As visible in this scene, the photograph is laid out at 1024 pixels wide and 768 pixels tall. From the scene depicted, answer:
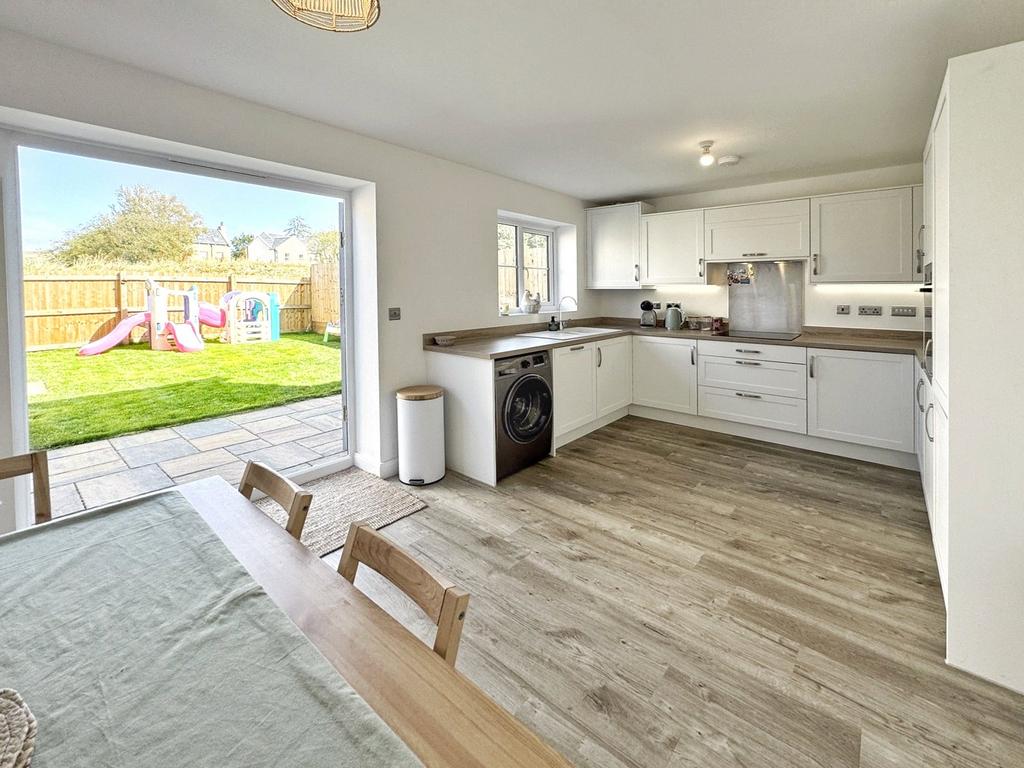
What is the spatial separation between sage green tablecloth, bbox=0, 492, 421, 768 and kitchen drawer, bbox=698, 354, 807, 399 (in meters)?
4.31

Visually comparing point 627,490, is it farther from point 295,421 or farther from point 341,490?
point 295,421

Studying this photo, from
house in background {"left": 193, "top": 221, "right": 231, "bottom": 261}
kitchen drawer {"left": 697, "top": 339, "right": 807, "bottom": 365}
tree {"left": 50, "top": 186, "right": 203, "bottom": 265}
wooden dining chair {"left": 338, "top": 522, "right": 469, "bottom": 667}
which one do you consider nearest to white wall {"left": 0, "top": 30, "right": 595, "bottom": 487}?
tree {"left": 50, "top": 186, "right": 203, "bottom": 265}

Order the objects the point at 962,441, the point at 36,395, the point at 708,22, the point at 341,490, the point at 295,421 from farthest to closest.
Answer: the point at 295,421, the point at 341,490, the point at 36,395, the point at 708,22, the point at 962,441

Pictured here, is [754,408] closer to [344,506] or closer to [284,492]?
[344,506]

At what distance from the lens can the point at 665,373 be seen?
195 inches

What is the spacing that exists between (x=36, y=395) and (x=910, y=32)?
430cm

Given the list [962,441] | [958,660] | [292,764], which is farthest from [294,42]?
[958,660]

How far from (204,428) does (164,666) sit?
287 cm

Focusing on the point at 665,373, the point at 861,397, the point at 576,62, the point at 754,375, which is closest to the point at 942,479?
the point at 861,397

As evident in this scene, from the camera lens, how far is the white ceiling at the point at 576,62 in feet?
6.37

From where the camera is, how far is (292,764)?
25.0 inches

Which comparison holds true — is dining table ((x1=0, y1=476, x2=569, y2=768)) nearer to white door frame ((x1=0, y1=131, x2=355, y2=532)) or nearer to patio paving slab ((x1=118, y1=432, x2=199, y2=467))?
white door frame ((x1=0, y1=131, x2=355, y2=532))

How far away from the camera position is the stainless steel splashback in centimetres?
471

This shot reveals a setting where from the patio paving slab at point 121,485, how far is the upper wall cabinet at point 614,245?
439 centimetres
